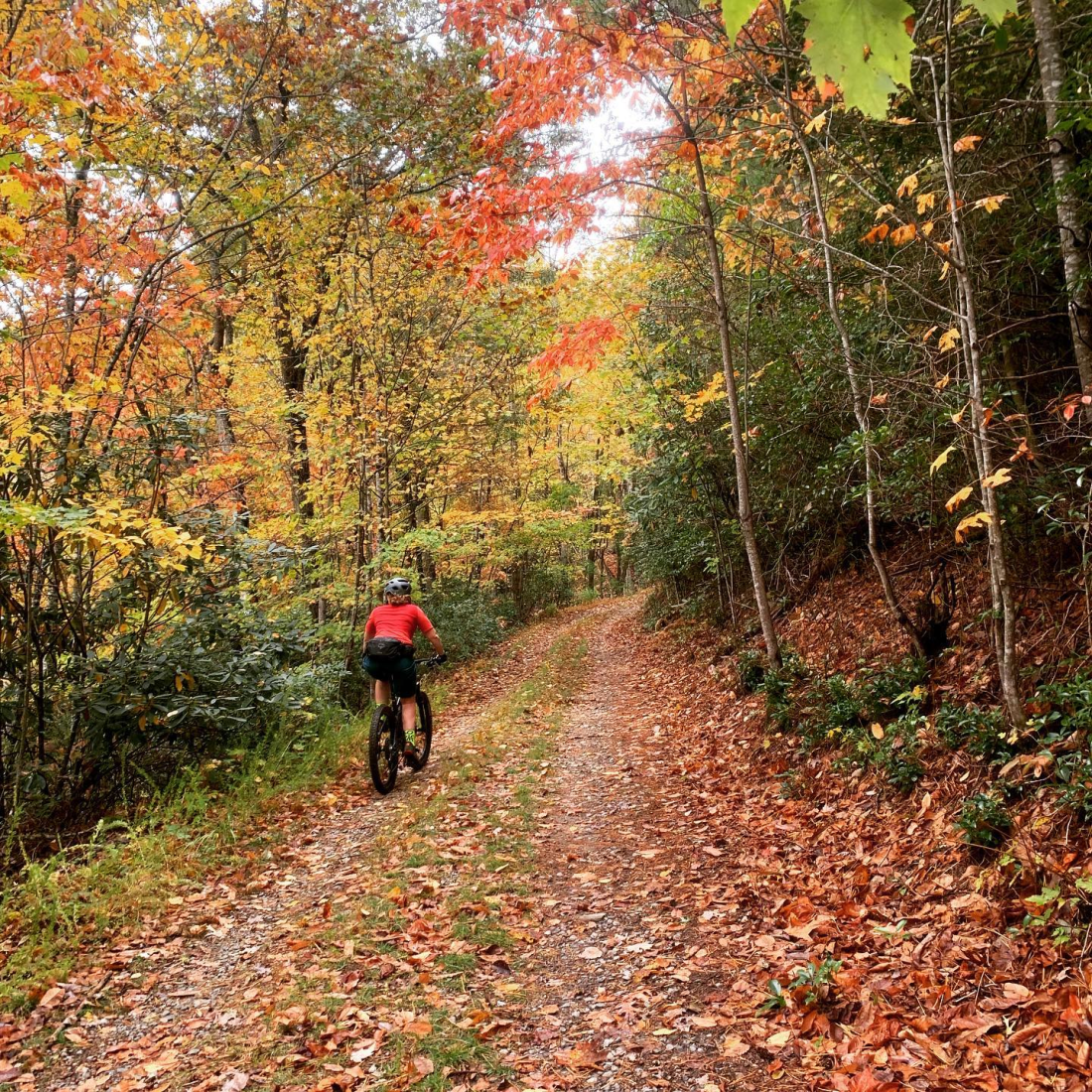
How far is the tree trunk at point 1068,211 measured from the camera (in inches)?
160

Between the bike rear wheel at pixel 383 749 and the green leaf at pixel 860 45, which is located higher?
the green leaf at pixel 860 45

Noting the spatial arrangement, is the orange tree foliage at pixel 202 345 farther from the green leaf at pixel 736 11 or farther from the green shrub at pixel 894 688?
the green shrub at pixel 894 688

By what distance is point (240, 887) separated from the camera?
5320mm

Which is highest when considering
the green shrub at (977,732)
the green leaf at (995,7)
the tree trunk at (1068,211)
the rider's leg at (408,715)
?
the tree trunk at (1068,211)

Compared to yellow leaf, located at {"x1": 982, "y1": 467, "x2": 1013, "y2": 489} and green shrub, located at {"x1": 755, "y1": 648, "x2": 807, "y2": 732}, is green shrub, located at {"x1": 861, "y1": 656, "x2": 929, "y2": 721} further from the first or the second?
yellow leaf, located at {"x1": 982, "y1": 467, "x2": 1013, "y2": 489}

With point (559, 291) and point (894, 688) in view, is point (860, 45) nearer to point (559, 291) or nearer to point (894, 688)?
point (894, 688)

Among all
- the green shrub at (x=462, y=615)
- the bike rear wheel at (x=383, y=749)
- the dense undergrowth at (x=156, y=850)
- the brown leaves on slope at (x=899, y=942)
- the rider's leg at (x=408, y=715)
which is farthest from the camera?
the green shrub at (x=462, y=615)

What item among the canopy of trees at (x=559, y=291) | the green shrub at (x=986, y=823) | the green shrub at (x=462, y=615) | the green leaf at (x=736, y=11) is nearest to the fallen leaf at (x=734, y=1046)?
the green shrub at (x=986, y=823)

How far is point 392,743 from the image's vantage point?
740 cm

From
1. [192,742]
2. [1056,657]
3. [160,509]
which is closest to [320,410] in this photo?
[160,509]

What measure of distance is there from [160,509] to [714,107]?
6.95m

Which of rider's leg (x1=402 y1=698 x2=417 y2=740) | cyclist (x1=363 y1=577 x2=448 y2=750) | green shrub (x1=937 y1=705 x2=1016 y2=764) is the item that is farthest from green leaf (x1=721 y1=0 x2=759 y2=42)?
rider's leg (x1=402 y1=698 x2=417 y2=740)

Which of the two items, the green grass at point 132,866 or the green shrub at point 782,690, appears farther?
the green shrub at point 782,690

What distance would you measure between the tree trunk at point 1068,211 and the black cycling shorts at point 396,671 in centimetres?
614
